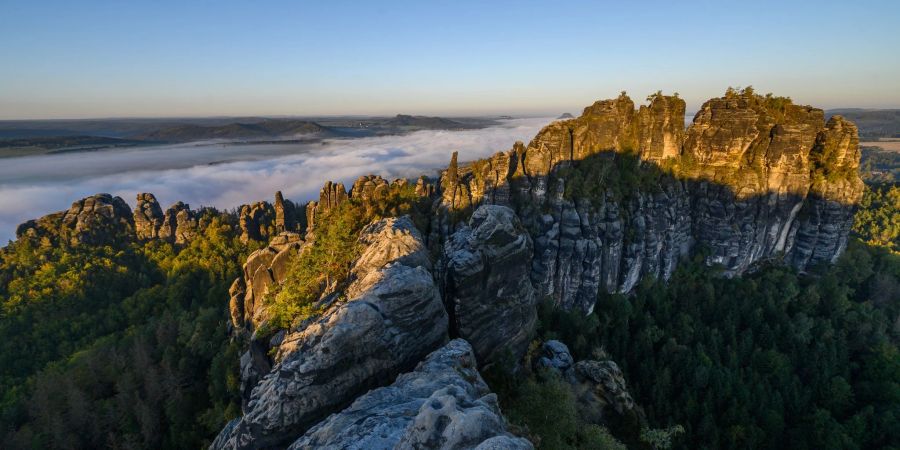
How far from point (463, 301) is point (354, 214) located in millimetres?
17411

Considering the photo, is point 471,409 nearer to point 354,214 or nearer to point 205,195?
point 354,214

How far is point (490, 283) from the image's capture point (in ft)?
73.6

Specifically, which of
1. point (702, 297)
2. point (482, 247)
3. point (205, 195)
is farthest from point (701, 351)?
point (205, 195)

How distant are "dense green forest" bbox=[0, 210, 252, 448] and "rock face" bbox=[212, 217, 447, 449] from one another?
24.4 m

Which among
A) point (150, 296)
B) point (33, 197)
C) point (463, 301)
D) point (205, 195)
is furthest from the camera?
point (205, 195)

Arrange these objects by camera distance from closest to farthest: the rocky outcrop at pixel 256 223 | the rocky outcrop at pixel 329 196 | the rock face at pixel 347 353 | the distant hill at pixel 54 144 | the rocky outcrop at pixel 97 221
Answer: the rock face at pixel 347 353 → the rocky outcrop at pixel 329 196 → the rocky outcrop at pixel 256 223 → the rocky outcrop at pixel 97 221 → the distant hill at pixel 54 144

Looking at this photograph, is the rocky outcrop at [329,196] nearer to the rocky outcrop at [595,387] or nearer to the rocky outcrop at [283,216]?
the rocky outcrop at [283,216]

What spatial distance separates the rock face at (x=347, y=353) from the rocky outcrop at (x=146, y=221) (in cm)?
8440

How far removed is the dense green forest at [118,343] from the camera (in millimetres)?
37062

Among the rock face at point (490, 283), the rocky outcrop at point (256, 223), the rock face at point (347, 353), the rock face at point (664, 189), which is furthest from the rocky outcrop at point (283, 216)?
the rock face at point (347, 353)

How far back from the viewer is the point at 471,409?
1048cm

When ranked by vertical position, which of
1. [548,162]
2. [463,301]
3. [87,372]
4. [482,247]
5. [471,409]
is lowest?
[87,372]

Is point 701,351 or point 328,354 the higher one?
point 328,354

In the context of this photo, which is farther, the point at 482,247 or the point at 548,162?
the point at 548,162
